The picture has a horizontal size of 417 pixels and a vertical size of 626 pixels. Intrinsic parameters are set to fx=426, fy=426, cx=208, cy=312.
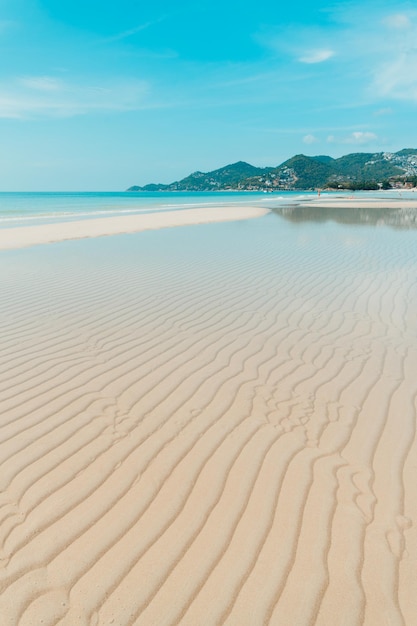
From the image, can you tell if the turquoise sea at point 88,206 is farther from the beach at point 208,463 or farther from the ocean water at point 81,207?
the beach at point 208,463

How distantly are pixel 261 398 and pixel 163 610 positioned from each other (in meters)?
2.77

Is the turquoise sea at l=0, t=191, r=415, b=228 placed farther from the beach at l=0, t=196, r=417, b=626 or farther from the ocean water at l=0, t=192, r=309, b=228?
the beach at l=0, t=196, r=417, b=626

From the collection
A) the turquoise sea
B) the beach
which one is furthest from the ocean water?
the beach

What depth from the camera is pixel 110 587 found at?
2.58 meters

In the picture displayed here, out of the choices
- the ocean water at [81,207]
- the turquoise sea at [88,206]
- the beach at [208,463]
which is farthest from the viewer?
the turquoise sea at [88,206]

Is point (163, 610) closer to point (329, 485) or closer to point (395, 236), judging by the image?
point (329, 485)

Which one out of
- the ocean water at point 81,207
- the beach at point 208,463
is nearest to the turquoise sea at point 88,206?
the ocean water at point 81,207

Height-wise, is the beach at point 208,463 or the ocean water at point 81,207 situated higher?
the ocean water at point 81,207

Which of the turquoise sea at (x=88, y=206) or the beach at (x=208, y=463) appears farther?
the turquoise sea at (x=88, y=206)

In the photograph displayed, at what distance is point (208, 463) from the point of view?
12.4ft

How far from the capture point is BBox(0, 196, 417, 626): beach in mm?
2564

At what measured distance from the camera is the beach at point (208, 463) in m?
2.56

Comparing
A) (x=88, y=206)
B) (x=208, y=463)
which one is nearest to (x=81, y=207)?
(x=88, y=206)

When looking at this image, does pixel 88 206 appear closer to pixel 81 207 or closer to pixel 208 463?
pixel 81 207
